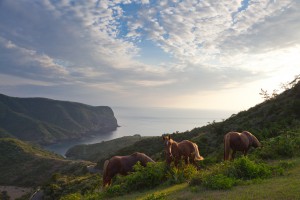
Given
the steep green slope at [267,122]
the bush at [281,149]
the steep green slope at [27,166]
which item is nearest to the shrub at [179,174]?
the bush at [281,149]

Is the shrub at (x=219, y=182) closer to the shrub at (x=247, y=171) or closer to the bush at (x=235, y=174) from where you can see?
the bush at (x=235, y=174)

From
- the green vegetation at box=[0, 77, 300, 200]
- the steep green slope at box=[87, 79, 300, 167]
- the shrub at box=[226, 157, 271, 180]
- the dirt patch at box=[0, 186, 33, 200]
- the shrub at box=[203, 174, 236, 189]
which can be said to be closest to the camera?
the green vegetation at box=[0, 77, 300, 200]

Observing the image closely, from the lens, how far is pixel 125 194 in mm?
10859

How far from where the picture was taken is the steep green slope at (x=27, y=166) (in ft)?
271

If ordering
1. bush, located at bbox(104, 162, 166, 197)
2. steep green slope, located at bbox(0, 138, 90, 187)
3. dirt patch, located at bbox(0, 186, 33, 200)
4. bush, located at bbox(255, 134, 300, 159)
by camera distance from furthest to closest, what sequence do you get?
1. steep green slope, located at bbox(0, 138, 90, 187)
2. dirt patch, located at bbox(0, 186, 33, 200)
3. bush, located at bbox(255, 134, 300, 159)
4. bush, located at bbox(104, 162, 166, 197)

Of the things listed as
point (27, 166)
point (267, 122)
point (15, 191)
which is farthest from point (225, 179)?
point (27, 166)

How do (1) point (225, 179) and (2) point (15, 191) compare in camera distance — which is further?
(2) point (15, 191)

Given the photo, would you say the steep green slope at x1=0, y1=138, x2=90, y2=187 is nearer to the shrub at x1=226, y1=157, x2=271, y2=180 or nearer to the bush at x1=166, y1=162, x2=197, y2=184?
the bush at x1=166, y1=162, x2=197, y2=184

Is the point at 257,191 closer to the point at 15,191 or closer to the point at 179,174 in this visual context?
the point at 179,174

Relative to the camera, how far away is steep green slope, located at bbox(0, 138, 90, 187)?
82.8 m

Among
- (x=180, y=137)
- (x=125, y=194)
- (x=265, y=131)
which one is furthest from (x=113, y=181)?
(x=180, y=137)

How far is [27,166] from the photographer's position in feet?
319

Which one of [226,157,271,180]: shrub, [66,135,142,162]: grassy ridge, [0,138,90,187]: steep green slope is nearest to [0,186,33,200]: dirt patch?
[0,138,90,187]: steep green slope

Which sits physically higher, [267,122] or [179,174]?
[267,122]
